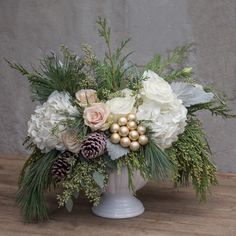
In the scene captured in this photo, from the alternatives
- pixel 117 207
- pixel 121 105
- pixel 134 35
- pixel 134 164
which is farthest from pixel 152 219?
pixel 134 35

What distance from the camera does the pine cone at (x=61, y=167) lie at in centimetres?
121

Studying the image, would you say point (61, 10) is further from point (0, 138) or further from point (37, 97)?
point (37, 97)

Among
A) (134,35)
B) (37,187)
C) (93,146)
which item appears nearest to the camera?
(93,146)

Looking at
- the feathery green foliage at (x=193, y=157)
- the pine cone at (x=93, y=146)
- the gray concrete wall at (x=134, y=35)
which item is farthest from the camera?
the gray concrete wall at (x=134, y=35)

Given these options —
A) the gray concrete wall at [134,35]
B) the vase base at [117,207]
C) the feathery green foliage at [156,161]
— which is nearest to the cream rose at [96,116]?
the feathery green foliage at [156,161]

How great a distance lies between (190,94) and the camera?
4.27ft

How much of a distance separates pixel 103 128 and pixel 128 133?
5 centimetres

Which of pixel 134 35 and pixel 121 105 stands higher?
pixel 134 35

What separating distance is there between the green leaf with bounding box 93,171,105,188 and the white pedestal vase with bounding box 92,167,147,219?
0.09 meters

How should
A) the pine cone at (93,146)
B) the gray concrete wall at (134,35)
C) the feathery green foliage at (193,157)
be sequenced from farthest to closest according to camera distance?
the gray concrete wall at (134,35)
the feathery green foliage at (193,157)
the pine cone at (93,146)

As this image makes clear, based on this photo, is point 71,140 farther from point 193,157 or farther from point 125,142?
point 193,157

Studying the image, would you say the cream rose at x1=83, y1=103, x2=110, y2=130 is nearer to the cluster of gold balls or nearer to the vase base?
the cluster of gold balls

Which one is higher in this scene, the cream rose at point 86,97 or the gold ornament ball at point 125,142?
the cream rose at point 86,97

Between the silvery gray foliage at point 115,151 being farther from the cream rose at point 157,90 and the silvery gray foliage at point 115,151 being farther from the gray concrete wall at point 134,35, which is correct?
the gray concrete wall at point 134,35
